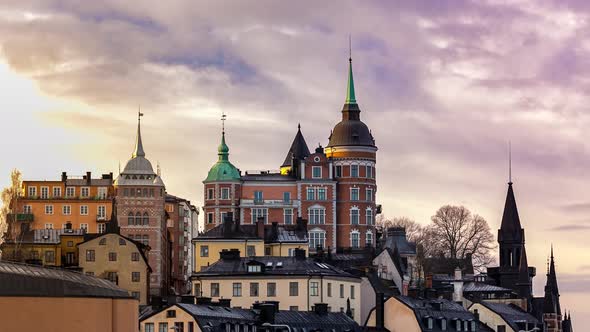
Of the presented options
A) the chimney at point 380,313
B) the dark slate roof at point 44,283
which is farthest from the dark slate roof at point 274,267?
the dark slate roof at point 44,283

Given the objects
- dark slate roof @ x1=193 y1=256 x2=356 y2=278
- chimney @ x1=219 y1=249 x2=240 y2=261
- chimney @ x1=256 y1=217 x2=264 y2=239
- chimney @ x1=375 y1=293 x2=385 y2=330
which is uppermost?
chimney @ x1=256 y1=217 x2=264 y2=239

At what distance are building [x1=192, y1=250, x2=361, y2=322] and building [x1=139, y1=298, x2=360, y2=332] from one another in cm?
756

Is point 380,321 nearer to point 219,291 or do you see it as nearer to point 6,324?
point 219,291

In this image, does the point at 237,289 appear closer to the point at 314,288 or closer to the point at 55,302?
the point at 314,288

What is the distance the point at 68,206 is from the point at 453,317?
53839 millimetres

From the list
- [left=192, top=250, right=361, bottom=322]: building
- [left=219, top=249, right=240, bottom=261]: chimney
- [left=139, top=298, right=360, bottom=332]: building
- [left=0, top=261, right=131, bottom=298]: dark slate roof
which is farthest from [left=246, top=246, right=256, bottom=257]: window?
[left=0, top=261, right=131, bottom=298]: dark slate roof

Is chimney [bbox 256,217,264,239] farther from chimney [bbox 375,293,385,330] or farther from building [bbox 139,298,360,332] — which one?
building [bbox 139,298,360,332]

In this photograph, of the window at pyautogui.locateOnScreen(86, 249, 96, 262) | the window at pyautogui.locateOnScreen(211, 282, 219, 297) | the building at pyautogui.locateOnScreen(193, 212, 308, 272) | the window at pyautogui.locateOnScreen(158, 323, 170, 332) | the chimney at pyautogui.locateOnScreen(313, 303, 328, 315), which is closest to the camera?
the window at pyautogui.locateOnScreen(158, 323, 170, 332)

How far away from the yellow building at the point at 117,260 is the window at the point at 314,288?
17.0 meters

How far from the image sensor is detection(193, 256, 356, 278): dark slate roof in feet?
518

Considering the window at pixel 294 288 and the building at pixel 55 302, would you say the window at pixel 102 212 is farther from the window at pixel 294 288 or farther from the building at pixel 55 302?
the building at pixel 55 302

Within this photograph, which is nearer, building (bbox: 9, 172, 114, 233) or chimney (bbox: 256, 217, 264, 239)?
chimney (bbox: 256, 217, 264, 239)

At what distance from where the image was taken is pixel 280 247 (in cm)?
18325

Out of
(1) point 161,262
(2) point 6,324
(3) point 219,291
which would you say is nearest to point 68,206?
(1) point 161,262
